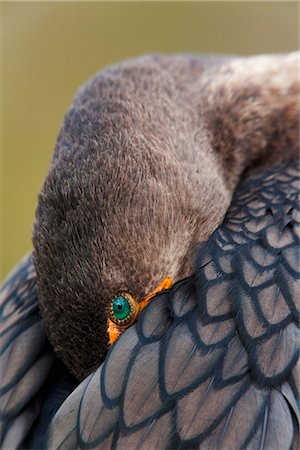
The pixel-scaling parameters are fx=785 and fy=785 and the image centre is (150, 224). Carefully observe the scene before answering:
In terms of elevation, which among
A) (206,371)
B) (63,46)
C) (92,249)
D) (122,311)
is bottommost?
(63,46)

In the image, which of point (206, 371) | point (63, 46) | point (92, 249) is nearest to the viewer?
point (206, 371)

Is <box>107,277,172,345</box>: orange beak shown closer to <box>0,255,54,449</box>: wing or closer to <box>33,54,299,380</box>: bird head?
<box>33,54,299,380</box>: bird head

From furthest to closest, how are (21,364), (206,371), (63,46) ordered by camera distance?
1. (63,46)
2. (21,364)
3. (206,371)

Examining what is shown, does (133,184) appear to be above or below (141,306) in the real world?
above

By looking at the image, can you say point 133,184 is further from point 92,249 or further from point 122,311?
point 122,311

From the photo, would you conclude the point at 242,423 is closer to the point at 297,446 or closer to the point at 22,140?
the point at 297,446

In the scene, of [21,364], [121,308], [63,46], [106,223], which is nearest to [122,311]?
[121,308]

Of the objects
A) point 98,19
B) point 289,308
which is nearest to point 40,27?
point 98,19

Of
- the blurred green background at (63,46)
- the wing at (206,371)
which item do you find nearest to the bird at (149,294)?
the wing at (206,371)
